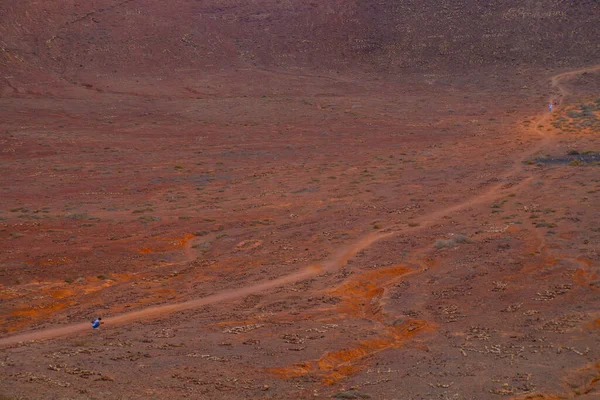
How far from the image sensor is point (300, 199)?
30.4m

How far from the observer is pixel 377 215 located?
90.0 feet

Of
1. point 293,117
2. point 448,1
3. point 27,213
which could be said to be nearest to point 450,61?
point 448,1

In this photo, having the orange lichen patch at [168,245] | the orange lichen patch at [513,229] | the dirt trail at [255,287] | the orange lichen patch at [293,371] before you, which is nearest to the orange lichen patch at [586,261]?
the orange lichen patch at [513,229]

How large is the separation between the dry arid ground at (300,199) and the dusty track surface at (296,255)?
94mm

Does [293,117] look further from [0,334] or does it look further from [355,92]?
[0,334]

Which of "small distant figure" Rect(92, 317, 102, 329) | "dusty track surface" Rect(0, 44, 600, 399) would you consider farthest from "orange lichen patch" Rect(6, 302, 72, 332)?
"small distant figure" Rect(92, 317, 102, 329)

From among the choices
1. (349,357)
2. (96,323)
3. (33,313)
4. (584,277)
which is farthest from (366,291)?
(33,313)

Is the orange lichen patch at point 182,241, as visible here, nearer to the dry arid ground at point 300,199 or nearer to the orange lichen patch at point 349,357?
the dry arid ground at point 300,199

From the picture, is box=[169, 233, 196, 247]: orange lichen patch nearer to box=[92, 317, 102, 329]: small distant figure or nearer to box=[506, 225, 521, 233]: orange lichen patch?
box=[92, 317, 102, 329]: small distant figure

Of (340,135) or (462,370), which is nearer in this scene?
(462,370)

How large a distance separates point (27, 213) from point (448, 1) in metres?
51.9

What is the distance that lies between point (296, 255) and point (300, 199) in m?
8.13

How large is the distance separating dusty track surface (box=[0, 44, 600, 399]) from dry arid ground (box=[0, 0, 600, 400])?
0.09 metres

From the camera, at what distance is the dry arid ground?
13.4 metres
